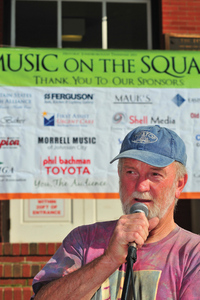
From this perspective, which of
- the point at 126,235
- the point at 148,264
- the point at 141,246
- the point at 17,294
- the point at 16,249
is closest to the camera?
the point at 126,235

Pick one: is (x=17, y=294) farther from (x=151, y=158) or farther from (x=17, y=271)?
(x=151, y=158)

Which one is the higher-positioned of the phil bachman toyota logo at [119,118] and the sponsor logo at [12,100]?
the sponsor logo at [12,100]

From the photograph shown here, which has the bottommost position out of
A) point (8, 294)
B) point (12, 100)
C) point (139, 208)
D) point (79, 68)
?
point (8, 294)

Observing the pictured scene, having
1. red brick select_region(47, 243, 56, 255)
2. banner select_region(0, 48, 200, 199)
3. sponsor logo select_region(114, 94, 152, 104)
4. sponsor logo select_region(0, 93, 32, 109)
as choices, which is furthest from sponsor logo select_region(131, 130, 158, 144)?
red brick select_region(47, 243, 56, 255)

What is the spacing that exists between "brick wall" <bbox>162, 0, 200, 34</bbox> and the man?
16.1ft

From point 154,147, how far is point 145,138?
7cm

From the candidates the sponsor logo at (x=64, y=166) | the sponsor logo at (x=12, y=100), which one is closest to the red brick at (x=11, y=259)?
the sponsor logo at (x=64, y=166)

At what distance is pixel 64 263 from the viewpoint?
242cm

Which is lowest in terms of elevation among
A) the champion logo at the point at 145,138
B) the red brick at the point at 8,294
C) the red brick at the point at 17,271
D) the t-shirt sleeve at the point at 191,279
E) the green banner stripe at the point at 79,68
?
the red brick at the point at 8,294

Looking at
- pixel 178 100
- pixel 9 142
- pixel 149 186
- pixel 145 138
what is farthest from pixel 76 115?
pixel 149 186

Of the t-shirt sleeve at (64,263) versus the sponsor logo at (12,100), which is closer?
the t-shirt sleeve at (64,263)

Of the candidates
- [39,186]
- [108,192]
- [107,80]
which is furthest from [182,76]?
[39,186]

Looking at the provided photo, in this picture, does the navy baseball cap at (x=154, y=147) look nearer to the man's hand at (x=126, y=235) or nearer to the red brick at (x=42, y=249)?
the man's hand at (x=126, y=235)

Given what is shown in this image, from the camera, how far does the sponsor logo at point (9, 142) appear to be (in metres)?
5.05
